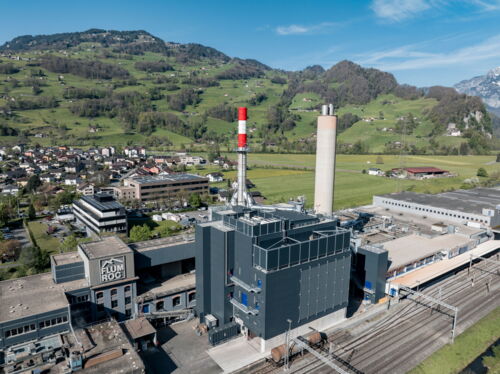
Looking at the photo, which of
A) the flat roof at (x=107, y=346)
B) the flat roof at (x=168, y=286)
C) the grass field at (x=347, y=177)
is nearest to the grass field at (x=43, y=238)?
the flat roof at (x=168, y=286)

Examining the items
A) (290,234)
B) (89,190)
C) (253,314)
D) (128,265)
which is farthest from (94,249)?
(89,190)

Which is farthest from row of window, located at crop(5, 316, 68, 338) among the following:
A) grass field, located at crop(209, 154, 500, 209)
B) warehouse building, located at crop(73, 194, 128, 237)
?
grass field, located at crop(209, 154, 500, 209)

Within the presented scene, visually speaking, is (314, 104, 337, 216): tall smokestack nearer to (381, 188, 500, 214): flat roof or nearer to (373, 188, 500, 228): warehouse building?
(373, 188, 500, 228): warehouse building

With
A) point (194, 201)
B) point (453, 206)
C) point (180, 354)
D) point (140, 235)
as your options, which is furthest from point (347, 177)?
point (180, 354)

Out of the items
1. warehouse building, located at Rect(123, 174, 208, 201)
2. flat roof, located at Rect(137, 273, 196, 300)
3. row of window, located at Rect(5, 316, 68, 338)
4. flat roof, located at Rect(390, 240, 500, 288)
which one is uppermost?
warehouse building, located at Rect(123, 174, 208, 201)

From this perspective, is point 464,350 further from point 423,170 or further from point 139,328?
point 423,170
